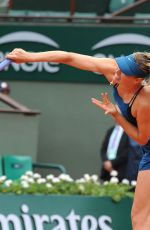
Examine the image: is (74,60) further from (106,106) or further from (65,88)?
(65,88)

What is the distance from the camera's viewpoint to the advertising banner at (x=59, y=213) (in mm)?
7465

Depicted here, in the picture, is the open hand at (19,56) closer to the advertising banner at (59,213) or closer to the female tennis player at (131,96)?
the female tennis player at (131,96)

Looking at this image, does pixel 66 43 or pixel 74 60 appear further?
pixel 66 43

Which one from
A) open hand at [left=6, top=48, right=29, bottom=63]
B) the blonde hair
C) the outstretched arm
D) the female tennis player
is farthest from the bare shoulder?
open hand at [left=6, top=48, right=29, bottom=63]

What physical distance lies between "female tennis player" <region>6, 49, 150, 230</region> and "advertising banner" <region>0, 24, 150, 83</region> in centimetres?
564

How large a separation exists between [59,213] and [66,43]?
5091mm

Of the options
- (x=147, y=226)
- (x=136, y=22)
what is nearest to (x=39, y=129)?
(x=136, y=22)

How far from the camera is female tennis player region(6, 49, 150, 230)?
6223mm

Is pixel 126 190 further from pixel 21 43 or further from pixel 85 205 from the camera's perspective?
pixel 21 43

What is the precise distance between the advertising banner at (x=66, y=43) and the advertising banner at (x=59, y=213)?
4735mm

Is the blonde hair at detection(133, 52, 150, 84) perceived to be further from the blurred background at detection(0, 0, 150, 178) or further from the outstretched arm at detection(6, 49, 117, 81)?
the blurred background at detection(0, 0, 150, 178)

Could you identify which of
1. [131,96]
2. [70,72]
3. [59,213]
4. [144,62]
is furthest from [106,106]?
[70,72]

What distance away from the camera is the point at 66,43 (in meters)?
12.3

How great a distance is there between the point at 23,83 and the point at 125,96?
6.23m
